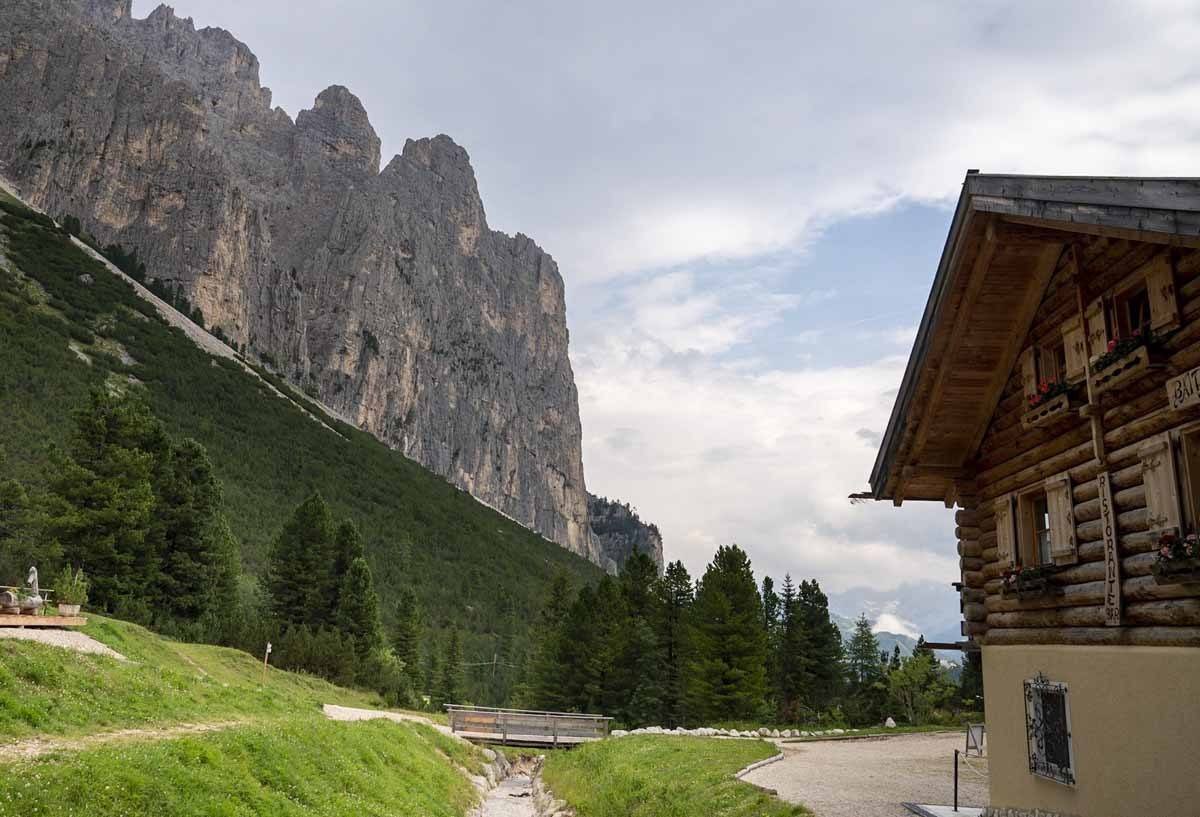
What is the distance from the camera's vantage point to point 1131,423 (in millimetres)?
10117

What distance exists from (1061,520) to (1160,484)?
243cm

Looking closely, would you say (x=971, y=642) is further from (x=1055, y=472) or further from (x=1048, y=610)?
(x=1055, y=472)

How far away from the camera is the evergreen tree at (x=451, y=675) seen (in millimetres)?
65125

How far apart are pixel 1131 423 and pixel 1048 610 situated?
3.26 m

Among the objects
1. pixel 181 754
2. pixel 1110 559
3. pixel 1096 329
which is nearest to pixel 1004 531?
pixel 1110 559

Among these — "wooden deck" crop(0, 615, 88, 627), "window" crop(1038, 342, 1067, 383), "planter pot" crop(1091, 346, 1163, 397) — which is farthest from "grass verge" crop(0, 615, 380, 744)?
"window" crop(1038, 342, 1067, 383)

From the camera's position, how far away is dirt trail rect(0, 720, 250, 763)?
11.2 meters

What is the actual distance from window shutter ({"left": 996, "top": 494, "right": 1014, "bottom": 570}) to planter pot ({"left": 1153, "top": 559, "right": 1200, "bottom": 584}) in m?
4.38

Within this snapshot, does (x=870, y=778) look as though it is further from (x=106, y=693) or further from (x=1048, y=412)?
(x=106, y=693)

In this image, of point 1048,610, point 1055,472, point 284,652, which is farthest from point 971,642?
point 284,652

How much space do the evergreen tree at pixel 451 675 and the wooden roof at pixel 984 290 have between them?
186ft

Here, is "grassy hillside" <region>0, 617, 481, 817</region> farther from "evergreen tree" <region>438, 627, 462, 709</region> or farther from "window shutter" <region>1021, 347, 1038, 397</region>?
"evergreen tree" <region>438, 627, 462, 709</region>

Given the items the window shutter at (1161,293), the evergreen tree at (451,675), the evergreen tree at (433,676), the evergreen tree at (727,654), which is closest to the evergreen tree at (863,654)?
the evergreen tree at (727,654)

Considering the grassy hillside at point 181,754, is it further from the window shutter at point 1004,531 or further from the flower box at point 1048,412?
the flower box at point 1048,412
